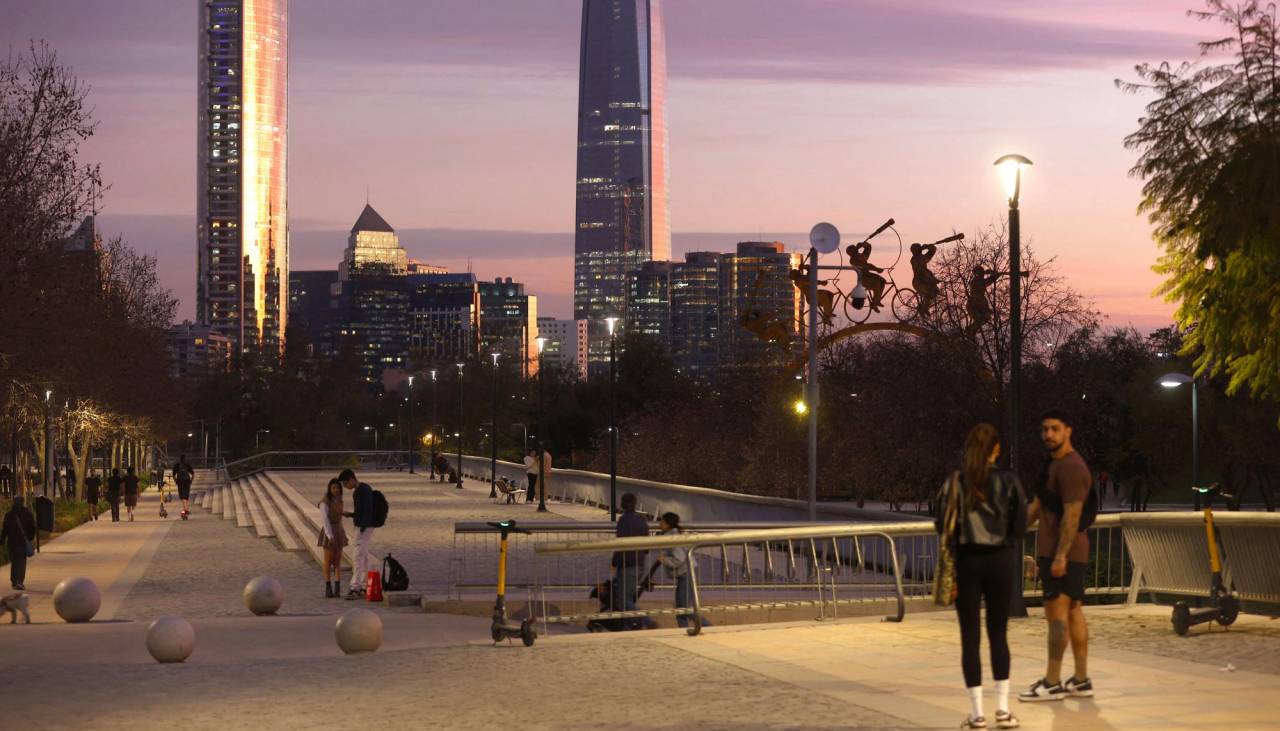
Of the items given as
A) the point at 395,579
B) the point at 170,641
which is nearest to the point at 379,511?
the point at 395,579

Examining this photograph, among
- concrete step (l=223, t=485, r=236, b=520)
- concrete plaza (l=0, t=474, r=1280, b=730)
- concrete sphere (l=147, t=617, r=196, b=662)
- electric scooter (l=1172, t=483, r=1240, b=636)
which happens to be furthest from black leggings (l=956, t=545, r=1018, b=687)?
concrete step (l=223, t=485, r=236, b=520)

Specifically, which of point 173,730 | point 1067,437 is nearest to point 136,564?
point 173,730

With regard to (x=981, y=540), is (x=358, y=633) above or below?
below

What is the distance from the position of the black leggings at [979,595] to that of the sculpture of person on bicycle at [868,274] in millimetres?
34338

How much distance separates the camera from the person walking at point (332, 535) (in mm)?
26188

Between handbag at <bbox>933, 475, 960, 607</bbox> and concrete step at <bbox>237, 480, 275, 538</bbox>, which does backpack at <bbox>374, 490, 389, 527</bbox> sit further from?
concrete step at <bbox>237, 480, 275, 538</bbox>

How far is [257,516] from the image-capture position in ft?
170

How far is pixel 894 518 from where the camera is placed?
2778 centimetres

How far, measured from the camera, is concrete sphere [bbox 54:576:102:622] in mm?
21750

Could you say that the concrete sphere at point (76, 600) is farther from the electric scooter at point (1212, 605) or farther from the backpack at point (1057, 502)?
the backpack at point (1057, 502)

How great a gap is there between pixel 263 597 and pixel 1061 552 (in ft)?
48.1

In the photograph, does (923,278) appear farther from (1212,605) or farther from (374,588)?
(1212,605)

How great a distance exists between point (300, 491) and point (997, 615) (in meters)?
56.2

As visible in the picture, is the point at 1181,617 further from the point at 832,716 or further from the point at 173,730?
the point at 173,730
